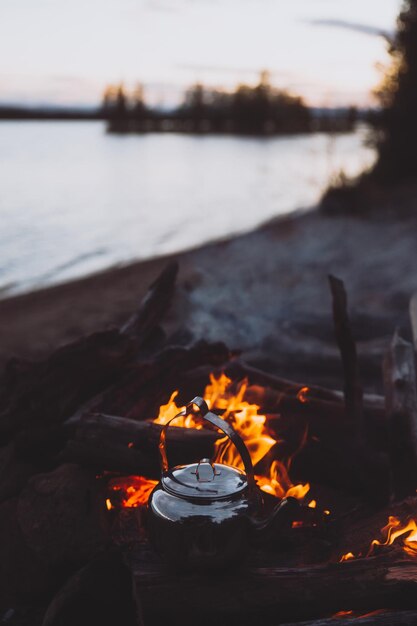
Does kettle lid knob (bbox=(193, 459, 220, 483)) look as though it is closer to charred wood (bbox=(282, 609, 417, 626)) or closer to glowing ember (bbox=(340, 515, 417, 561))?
charred wood (bbox=(282, 609, 417, 626))

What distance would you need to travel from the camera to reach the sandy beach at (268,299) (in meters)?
6.13

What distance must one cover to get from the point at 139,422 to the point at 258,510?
0.76 meters

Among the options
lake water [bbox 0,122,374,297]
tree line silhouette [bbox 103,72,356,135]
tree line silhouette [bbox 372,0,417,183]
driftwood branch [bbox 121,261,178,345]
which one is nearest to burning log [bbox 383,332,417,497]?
driftwood branch [bbox 121,261,178,345]

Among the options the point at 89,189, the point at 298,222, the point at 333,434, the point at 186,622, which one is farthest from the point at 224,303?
the point at 89,189

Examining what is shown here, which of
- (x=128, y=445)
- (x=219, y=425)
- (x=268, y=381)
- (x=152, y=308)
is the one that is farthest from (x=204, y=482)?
(x=152, y=308)

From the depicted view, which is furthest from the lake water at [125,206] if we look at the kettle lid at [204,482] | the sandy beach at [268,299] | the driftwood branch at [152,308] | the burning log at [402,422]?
the kettle lid at [204,482]

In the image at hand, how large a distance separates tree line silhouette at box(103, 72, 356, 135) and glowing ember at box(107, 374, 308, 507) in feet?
338

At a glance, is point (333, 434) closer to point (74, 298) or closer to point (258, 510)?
point (258, 510)

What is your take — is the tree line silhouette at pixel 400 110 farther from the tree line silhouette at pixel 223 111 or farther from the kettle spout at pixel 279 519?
the tree line silhouette at pixel 223 111

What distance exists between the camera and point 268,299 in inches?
334

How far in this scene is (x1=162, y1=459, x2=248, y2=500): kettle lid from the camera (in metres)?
2.29

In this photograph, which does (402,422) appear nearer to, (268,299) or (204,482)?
(204,482)

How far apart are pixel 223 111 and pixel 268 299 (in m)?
111

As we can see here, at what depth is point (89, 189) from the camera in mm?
25406
